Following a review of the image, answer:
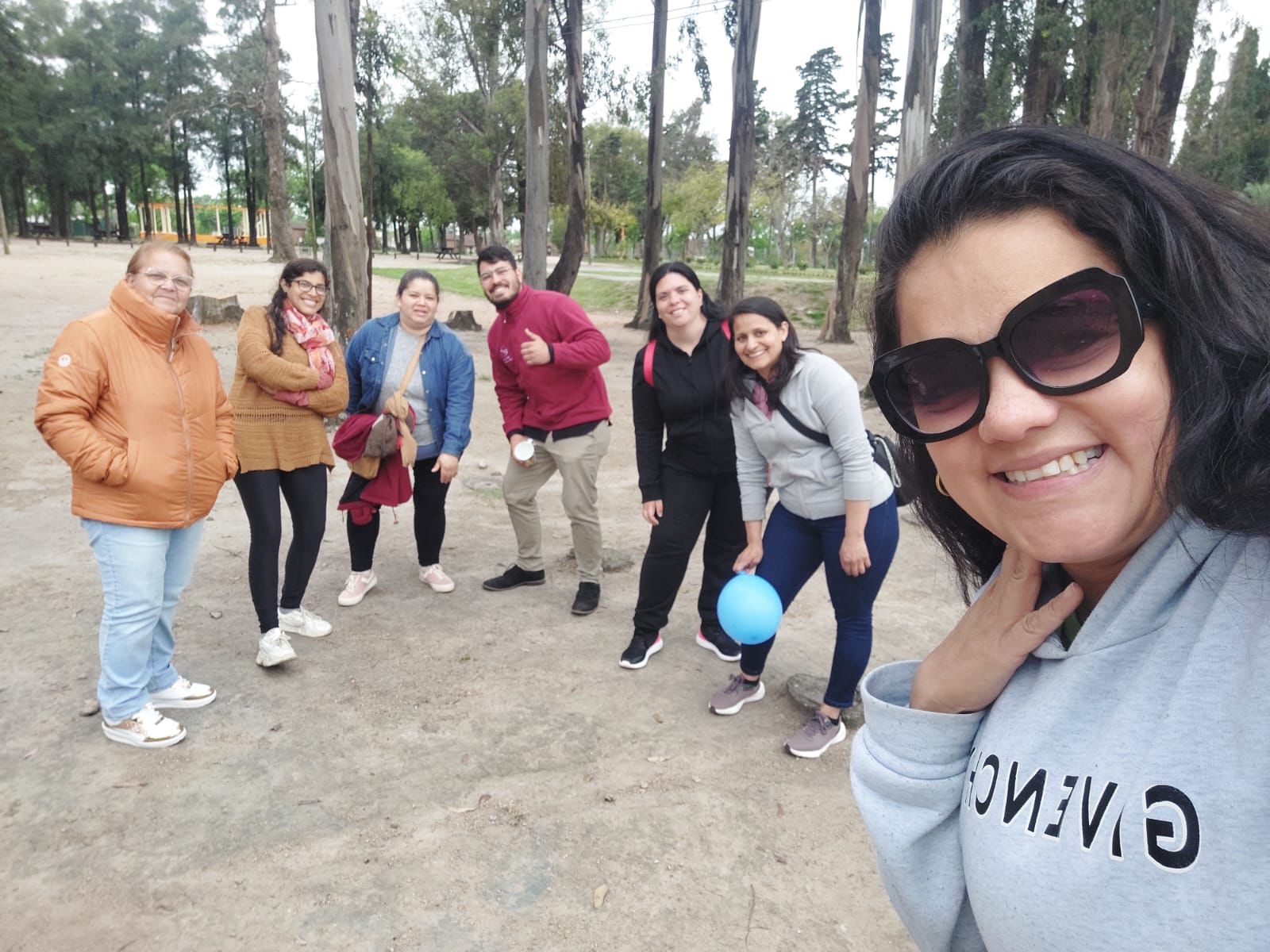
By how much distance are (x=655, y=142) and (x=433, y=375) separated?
1394 centimetres

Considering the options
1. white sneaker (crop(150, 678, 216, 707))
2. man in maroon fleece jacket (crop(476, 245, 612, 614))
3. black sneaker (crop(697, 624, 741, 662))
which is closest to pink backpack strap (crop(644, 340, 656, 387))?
man in maroon fleece jacket (crop(476, 245, 612, 614))

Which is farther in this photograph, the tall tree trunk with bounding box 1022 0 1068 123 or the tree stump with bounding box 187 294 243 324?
the tree stump with bounding box 187 294 243 324

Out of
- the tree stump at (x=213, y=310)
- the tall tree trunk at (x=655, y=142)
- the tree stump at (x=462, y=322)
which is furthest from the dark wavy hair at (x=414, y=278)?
the tree stump at (x=462, y=322)

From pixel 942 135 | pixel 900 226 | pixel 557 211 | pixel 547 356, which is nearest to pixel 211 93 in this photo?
pixel 557 211

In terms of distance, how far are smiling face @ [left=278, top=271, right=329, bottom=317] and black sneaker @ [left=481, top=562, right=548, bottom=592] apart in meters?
1.94

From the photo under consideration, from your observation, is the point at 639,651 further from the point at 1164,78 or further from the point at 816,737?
the point at 1164,78

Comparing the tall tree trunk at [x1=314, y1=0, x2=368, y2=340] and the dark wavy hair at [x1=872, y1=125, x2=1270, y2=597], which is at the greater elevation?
the tall tree trunk at [x1=314, y1=0, x2=368, y2=340]

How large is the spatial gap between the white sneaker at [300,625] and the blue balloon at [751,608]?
225cm

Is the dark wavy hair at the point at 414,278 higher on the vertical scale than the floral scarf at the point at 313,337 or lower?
higher

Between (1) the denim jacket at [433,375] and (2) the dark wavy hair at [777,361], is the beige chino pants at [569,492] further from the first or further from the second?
(2) the dark wavy hair at [777,361]

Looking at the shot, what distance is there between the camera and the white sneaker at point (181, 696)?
3.57 meters

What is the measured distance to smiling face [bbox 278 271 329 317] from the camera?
4.01 m

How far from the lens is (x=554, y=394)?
476 centimetres

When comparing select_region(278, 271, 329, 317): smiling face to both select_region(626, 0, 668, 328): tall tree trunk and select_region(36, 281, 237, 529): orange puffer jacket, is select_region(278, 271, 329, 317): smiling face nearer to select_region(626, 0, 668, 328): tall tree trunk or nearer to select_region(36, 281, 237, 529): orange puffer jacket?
select_region(36, 281, 237, 529): orange puffer jacket
